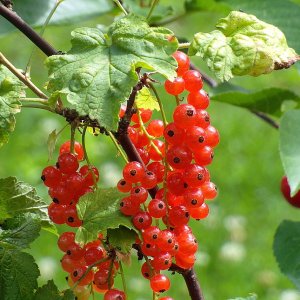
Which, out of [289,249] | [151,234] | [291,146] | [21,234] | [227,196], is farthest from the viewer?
[227,196]

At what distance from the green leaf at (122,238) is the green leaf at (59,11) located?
2.74ft

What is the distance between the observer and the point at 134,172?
1.11 meters

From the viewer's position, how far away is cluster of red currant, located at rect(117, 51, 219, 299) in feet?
3.65

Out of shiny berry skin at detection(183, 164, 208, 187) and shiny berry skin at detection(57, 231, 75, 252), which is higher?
shiny berry skin at detection(183, 164, 208, 187)

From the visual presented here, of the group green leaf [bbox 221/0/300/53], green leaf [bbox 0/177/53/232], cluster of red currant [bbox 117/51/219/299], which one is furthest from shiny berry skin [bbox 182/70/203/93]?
green leaf [bbox 221/0/300/53]

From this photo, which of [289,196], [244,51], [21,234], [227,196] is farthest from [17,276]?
[227,196]

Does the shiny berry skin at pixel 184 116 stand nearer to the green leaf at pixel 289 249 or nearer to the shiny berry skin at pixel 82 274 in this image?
the shiny berry skin at pixel 82 274

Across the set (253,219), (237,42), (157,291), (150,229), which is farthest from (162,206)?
(253,219)

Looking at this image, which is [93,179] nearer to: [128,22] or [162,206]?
[162,206]

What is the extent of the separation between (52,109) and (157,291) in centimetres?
34

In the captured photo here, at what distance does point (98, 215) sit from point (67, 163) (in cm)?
10

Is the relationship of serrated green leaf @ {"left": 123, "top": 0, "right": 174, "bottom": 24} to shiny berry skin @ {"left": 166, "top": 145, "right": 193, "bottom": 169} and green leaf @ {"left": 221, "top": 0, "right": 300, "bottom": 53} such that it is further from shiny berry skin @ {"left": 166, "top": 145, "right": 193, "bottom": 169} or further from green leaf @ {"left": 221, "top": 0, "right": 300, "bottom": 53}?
shiny berry skin @ {"left": 166, "top": 145, "right": 193, "bottom": 169}

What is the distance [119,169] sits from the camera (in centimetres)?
467

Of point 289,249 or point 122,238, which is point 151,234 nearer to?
point 122,238
